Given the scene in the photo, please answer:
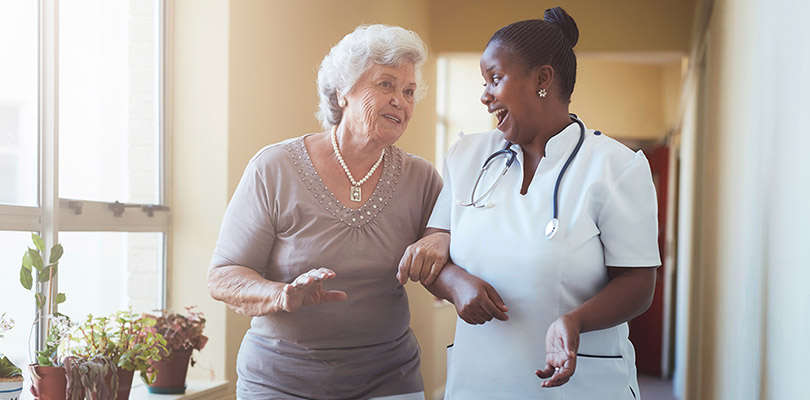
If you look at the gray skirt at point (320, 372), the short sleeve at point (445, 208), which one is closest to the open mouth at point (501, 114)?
the short sleeve at point (445, 208)

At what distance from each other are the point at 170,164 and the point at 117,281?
0.48 meters

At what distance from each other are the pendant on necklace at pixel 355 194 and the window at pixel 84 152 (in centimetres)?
99

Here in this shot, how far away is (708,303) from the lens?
11.0 ft

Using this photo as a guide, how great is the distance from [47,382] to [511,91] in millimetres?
1402

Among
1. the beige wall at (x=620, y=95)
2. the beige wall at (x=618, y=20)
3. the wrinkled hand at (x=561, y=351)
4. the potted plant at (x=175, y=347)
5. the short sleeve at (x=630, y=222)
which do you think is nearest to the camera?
the wrinkled hand at (x=561, y=351)

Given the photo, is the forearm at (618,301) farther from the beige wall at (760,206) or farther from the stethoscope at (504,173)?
the beige wall at (760,206)

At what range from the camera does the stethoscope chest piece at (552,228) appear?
1.39 m

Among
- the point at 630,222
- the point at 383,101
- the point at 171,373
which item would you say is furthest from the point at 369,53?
the point at 171,373

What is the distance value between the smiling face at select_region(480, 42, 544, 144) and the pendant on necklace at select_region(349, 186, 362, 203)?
0.60 metres

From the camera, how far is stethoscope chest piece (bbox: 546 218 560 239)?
1.39m

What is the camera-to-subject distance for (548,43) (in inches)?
57.4

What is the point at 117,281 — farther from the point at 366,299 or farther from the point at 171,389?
the point at 366,299

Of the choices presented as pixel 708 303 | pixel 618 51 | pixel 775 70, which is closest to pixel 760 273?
pixel 775 70

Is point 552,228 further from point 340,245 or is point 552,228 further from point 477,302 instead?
point 340,245
